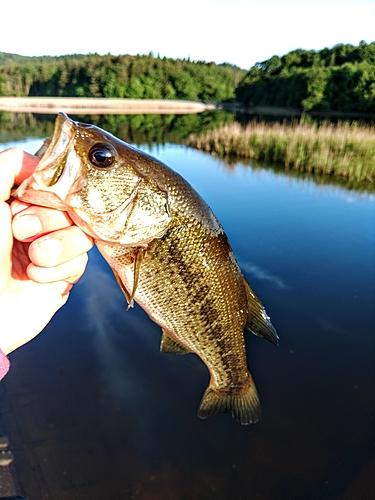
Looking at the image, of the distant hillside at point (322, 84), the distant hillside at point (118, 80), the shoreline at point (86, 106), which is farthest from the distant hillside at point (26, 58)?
Result: the shoreline at point (86, 106)

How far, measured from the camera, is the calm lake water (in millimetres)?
3211

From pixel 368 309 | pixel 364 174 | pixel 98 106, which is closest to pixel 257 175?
pixel 364 174

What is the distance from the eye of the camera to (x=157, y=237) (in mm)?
1912

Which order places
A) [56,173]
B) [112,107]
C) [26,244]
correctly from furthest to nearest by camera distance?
1. [112,107]
2. [26,244]
3. [56,173]

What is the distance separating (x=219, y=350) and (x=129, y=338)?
2880 millimetres

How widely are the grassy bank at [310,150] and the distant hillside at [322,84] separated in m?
40.9

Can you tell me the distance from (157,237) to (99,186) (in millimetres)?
414

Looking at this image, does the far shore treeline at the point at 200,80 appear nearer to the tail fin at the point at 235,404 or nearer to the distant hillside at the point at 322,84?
the distant hillside at the point at 322,84

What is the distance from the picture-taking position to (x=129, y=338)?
4855mm

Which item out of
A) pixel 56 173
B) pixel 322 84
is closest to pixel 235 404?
pixel 56 173

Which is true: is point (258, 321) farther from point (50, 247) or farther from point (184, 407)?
point (184, 407)

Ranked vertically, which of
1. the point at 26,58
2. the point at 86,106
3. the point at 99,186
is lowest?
the point at 99,186

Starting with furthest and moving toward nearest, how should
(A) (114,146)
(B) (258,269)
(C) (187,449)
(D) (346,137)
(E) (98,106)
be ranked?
(E) (98,106) < (D) (346,137) < (B) (258,269) < (C) (187,449) < (A) (114,146)

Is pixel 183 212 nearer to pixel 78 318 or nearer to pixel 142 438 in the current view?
pixel 142 438
